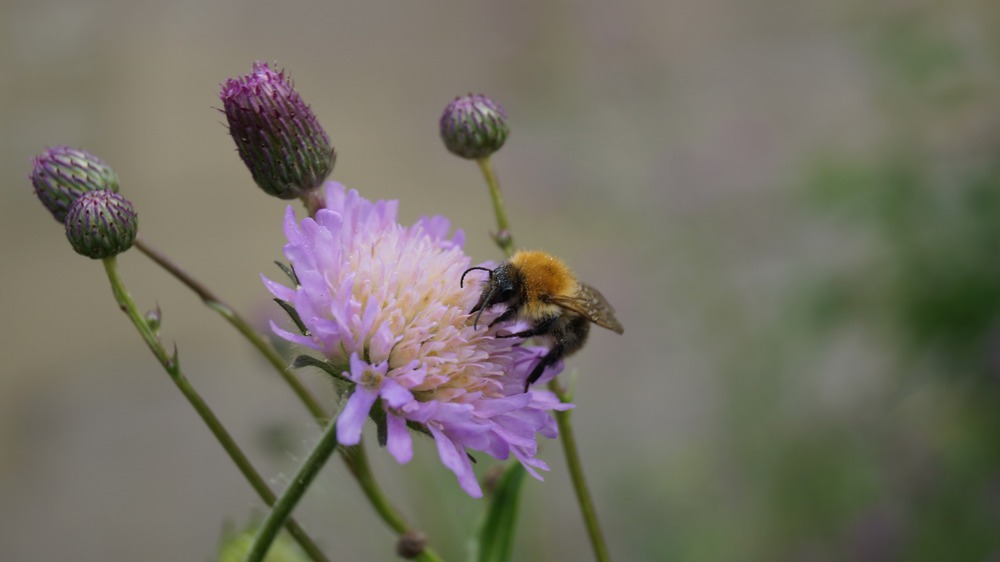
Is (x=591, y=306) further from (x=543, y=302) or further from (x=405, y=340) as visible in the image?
(x=405, y=340)

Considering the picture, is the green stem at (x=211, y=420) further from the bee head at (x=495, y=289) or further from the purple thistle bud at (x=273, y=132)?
the bee head at (x=495, y=289)

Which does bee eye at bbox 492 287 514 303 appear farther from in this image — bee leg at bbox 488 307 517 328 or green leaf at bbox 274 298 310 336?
green leaf at bbox 274 298 310 336

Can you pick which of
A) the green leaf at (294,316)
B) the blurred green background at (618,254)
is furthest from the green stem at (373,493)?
the green leaf at (294,316)

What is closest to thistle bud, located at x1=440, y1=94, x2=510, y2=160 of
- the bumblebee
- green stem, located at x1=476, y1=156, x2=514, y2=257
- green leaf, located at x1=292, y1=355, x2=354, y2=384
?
Answer: green stem, located at x1=476, y1=156, x2=514, y2=257

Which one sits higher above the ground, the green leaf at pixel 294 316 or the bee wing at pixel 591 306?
the bee wing at pixel 591 306

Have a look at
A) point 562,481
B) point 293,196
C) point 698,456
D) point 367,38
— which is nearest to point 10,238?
point 367,38

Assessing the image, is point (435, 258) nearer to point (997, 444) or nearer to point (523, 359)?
point (523, 359)
